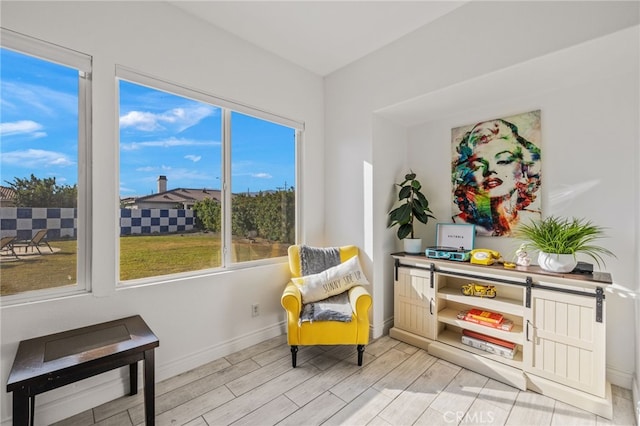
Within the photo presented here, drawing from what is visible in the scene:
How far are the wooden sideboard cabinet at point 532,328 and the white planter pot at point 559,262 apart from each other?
6 centimetres

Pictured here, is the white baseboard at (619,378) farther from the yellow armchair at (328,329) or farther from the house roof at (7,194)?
the house roof at (7,194)

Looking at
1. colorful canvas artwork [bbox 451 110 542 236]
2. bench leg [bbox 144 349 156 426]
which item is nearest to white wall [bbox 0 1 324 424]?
bench leg [bbox 144 349 156 426]

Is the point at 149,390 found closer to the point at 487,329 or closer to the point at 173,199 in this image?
the point at 173,199

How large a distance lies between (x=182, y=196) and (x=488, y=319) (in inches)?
111

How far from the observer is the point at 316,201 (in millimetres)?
3268

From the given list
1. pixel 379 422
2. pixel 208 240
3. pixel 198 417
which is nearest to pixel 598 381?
pixel 379 422

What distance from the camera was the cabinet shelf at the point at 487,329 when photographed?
213 cm

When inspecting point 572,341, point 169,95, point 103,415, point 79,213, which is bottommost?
point 103,415

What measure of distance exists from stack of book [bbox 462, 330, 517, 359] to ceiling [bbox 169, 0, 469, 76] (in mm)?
2746

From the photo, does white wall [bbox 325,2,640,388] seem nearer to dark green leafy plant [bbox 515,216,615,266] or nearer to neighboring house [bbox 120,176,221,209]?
dark green leafy plant [bbox 515,216,615,266]

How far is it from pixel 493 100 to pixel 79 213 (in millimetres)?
3481

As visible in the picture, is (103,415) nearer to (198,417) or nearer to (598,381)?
(198,417)

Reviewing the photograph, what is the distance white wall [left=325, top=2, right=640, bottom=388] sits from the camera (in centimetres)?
192

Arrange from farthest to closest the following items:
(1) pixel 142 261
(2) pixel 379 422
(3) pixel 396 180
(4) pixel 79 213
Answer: (3) pixel 396 180 < (1) pixel 142 261 < (4) pixel 79 213 < (2) pixel 379 422
